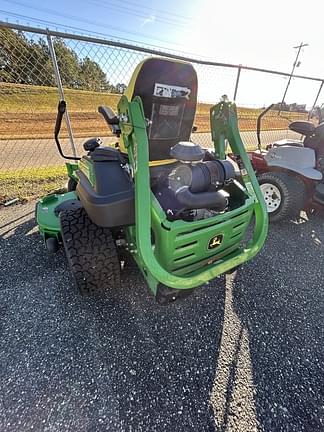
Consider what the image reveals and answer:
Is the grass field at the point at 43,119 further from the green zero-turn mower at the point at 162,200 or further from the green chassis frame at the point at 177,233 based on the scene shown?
the green chassis frame at the point at 177,233

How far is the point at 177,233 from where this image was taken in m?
1.30

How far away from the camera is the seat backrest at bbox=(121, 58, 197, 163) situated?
5.39 ft

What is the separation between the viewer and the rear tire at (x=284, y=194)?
2.81m

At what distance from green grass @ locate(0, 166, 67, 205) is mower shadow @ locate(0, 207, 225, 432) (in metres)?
1.49

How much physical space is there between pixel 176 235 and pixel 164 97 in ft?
3.44

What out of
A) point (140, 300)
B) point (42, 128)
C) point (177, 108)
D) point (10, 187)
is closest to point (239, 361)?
point (140, 300)

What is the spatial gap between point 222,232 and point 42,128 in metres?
9.48

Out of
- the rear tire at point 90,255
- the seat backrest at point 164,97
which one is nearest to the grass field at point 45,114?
the seat backrest at point 164,97

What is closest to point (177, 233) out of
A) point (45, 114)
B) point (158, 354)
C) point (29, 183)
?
point (158, 354)

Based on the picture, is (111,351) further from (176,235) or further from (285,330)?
(285,330)

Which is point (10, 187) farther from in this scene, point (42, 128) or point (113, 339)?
point (42, 128)

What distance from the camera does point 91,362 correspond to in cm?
140

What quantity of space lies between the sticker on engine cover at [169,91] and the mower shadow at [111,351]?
1428 mm

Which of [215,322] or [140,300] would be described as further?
[140,300]
